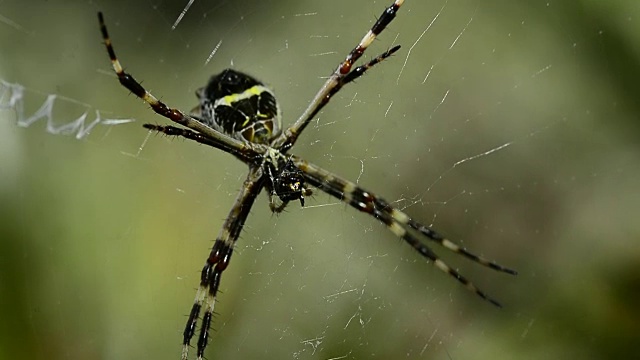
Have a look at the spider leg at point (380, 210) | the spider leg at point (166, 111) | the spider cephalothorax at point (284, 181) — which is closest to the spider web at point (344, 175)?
the spider leg at point (380, 210)

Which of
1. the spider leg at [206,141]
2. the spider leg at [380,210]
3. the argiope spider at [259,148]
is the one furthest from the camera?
the spider leg at [380,210]

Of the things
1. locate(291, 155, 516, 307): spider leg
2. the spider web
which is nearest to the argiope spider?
locate(291, 155, 516, 307): spider leg

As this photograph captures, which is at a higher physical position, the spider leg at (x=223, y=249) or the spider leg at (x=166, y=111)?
the spider leg at (x=166, y=111)

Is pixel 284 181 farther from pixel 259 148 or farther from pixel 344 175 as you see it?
pixel 344 175

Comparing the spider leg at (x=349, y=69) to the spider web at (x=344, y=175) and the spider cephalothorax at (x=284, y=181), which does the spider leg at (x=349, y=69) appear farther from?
the spider web at (x=344, y=175)

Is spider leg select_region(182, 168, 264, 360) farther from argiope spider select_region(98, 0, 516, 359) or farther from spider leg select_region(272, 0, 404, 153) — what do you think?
spider leg select_region(272, 0, 404, 153)
